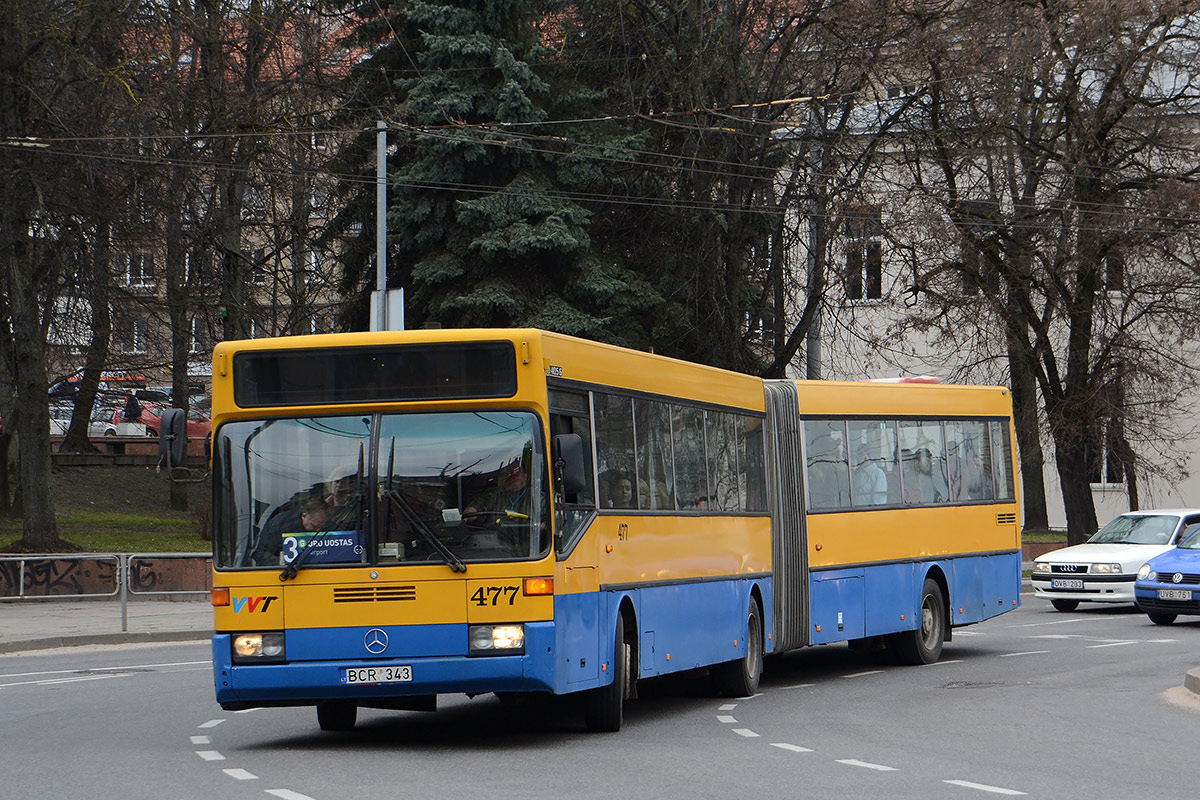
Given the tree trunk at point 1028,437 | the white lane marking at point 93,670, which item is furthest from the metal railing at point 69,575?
the tree trunk at point 1028,437

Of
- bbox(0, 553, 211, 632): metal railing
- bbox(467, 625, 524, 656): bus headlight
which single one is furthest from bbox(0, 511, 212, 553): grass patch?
bbox(467, 625, 524, 656): bus headlight

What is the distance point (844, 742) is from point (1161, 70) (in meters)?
28.1

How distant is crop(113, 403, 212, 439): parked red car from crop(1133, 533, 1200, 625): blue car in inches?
1037

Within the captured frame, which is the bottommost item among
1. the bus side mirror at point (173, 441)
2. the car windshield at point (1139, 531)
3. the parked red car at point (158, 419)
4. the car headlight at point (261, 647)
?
the car headlight at point (261, 647)

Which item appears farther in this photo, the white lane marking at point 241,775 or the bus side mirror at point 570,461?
the bus side mirror at point 570,461

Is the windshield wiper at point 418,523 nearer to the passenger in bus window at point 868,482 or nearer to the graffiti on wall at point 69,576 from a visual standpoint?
the passenger in bus window at point 868,482

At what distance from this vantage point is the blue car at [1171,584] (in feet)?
78.1

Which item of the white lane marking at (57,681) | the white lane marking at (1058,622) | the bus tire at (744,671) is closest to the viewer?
the bus tire at (744,671)

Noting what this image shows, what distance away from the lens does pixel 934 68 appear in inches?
1358

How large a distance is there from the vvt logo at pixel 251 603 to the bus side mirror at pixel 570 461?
2076mm

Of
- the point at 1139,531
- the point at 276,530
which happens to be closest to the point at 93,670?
the point at 276,530

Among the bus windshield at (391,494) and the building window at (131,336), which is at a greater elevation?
the building window at (131,336)

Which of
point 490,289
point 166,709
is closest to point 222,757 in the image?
point 166,709

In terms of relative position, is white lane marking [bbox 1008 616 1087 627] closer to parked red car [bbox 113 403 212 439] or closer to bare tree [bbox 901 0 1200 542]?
bare tree [bbox 901 0 1200 542]
